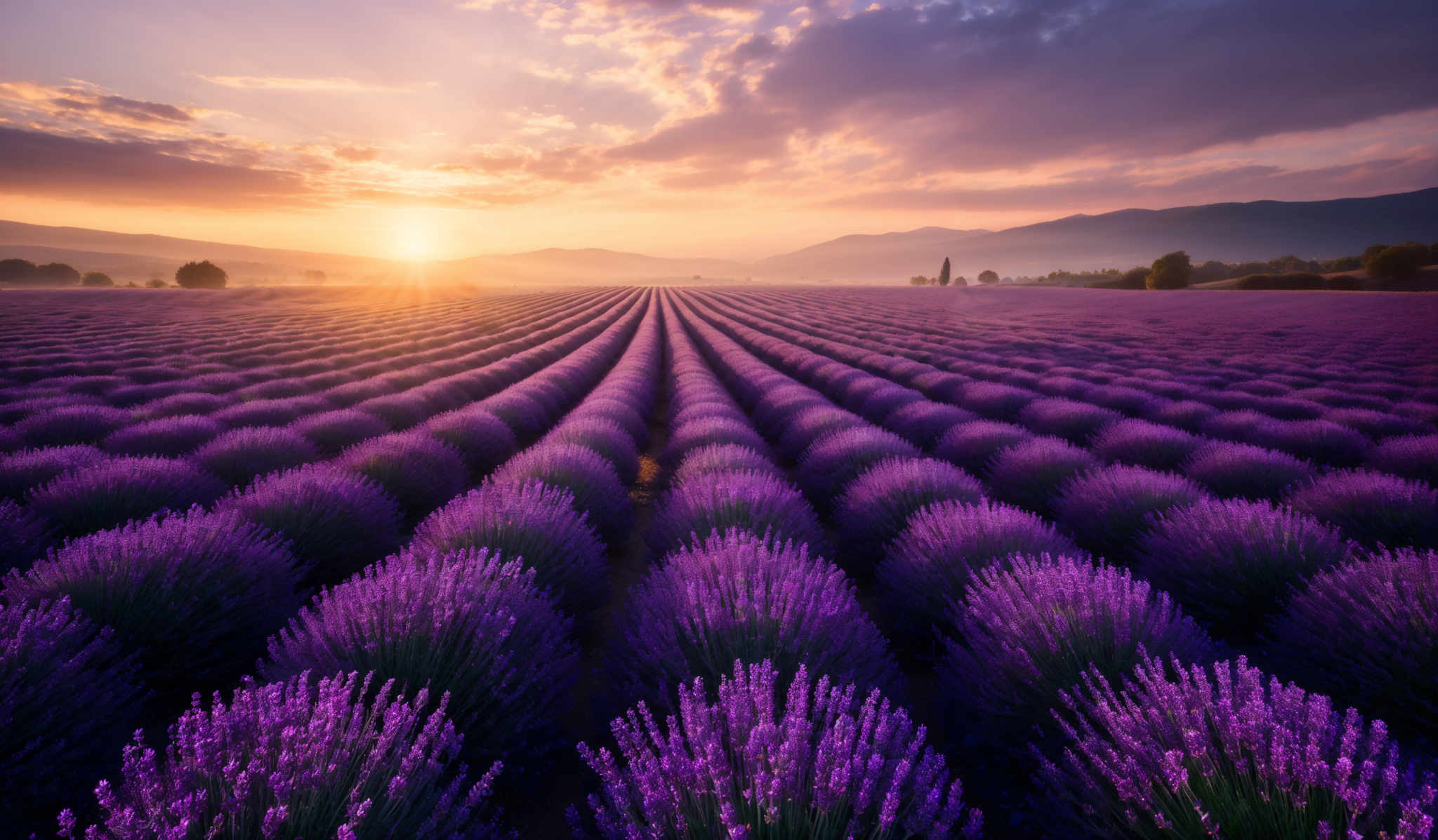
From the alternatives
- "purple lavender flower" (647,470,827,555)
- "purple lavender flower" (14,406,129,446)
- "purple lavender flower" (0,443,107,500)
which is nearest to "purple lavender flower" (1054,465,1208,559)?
"purple lavender flower" (647,470,827,555)

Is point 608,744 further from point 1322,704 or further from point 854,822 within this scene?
point 1322,704

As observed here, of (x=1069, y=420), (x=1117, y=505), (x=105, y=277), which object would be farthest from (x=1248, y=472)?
(x=105, y=277)

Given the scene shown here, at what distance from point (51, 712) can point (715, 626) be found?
201 cm

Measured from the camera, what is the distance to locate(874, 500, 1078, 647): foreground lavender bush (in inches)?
107

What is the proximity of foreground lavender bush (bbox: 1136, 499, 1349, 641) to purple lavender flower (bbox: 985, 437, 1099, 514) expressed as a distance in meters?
1.07

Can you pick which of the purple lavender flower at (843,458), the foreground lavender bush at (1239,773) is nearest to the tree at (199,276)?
the purple lavender flower at (843,458)

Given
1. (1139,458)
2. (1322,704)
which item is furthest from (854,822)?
(1139,458)

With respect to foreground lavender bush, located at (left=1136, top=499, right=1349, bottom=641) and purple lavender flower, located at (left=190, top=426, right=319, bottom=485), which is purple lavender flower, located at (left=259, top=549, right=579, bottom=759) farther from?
purple lavender flower, located at (left=190, top=426, right=319, bottom=485)

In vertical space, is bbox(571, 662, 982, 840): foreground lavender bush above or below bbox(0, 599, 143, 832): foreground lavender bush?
above

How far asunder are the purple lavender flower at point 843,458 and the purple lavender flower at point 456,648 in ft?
9.61

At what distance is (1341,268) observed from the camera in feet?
140

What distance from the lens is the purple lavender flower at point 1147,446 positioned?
5.32 metres

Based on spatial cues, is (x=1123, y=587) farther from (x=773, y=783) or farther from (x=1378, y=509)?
(x=1378, y=509)

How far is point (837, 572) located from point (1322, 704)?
4.71 ft
